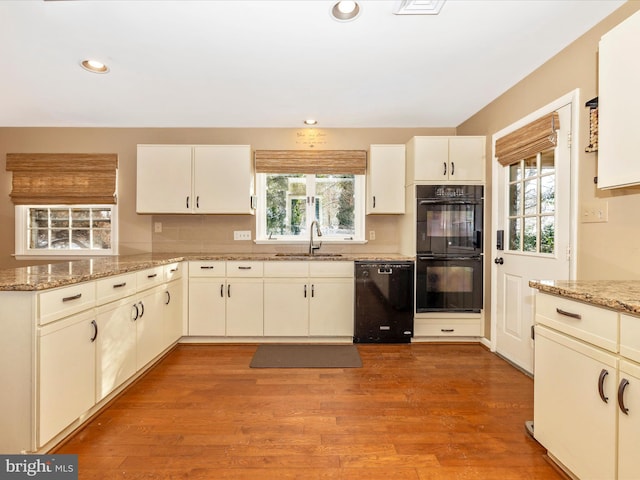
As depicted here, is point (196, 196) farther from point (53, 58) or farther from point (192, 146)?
point (53, 58)

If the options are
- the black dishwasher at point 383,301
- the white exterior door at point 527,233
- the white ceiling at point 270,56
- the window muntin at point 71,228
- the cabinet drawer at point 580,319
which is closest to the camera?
the cabinet drawer at point 580,319

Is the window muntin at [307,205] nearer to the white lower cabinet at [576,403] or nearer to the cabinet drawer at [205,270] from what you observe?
the cabinet drawer at [205,270]

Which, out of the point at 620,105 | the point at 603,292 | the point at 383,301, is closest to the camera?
the point at 603,292

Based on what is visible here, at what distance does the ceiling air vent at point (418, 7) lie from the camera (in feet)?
5.78

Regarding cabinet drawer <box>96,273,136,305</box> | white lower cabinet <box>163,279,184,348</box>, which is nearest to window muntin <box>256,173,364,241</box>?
white lower cabinet <box>163,279,184,348</box>

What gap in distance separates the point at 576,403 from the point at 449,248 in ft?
6.48

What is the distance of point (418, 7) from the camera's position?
1.81 meters

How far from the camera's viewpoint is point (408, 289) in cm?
327

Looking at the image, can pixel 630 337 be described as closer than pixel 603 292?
Yes

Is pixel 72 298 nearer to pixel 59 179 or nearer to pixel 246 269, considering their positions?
pixel 246 269

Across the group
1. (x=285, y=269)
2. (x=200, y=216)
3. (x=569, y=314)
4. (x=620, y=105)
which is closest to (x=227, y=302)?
(x=285, y=269)

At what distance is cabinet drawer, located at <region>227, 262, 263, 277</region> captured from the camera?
3.32m

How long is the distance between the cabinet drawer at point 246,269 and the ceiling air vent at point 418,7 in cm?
237

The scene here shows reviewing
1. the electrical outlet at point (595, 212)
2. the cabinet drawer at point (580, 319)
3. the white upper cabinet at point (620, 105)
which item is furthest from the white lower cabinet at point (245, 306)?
the white upper cabinet at point (620, 105)
